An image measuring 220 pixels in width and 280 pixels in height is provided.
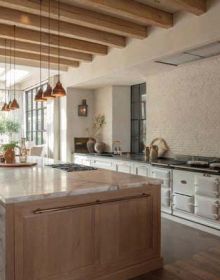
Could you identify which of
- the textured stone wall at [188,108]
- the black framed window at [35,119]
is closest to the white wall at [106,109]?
the textured stone wall at [188,108]

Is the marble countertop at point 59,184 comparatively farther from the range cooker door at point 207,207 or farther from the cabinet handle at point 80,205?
the range cooker door at point 207,207

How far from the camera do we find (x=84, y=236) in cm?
246

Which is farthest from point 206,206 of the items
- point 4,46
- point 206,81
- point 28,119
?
point 28,119

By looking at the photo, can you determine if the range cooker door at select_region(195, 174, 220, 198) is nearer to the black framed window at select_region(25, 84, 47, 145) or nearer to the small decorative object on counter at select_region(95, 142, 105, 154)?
the small decorative object on counter at select_region(95, 142, 105, 154)

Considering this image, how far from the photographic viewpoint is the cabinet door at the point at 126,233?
2.56 m

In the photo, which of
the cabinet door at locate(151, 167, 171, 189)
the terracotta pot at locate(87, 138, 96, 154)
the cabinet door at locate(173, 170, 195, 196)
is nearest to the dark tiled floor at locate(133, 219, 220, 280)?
the cabinet door at locate(173, 170, 195, 196)

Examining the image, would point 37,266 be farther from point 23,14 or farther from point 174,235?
point 23,14

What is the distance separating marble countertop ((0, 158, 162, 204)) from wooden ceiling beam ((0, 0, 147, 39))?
6.92 ft

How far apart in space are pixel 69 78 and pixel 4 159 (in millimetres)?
3489

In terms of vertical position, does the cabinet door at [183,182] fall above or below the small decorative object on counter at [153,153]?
below

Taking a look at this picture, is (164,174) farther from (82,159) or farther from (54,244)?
(82,159)

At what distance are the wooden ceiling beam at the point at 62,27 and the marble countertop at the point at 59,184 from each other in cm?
232

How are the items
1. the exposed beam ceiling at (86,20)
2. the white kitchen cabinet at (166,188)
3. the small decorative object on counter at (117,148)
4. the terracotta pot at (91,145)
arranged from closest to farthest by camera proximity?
the exposed beam ceiling at (86,20) → the white kitchen cabinet at (166,188) → the small decorative object on counter at (117,148) → the terracotta pot at (91,145)

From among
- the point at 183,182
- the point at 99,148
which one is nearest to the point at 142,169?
the point at 183,182
